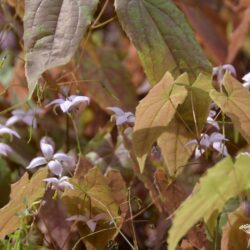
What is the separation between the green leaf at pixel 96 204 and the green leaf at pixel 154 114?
0.07 metres

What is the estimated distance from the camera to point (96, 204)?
0.97 meters

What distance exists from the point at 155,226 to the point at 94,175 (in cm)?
20

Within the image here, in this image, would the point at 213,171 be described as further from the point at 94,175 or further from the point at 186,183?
the point at 186,183

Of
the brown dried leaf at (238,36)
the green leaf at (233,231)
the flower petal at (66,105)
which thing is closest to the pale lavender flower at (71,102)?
the flower petal at (66,105)

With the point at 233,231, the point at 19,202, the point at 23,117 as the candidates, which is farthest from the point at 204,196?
the point at 23,117

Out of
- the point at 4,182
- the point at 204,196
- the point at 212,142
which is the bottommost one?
the point at 4,182

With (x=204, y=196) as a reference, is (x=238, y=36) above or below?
below

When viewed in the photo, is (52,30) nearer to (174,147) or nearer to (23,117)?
(174,147)

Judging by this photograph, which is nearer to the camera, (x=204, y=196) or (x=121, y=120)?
(x=204, y=196)

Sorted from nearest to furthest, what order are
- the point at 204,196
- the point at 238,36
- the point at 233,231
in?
the point at 204,196 → the point at 233,231 → the point at 238,36

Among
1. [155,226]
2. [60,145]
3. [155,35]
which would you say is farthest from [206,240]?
[60,145]

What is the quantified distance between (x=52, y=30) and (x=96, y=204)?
22 centimetres

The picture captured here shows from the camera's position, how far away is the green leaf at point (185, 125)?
0.94m

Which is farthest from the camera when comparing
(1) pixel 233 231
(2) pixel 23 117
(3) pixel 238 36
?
(3) pixel 238 36
